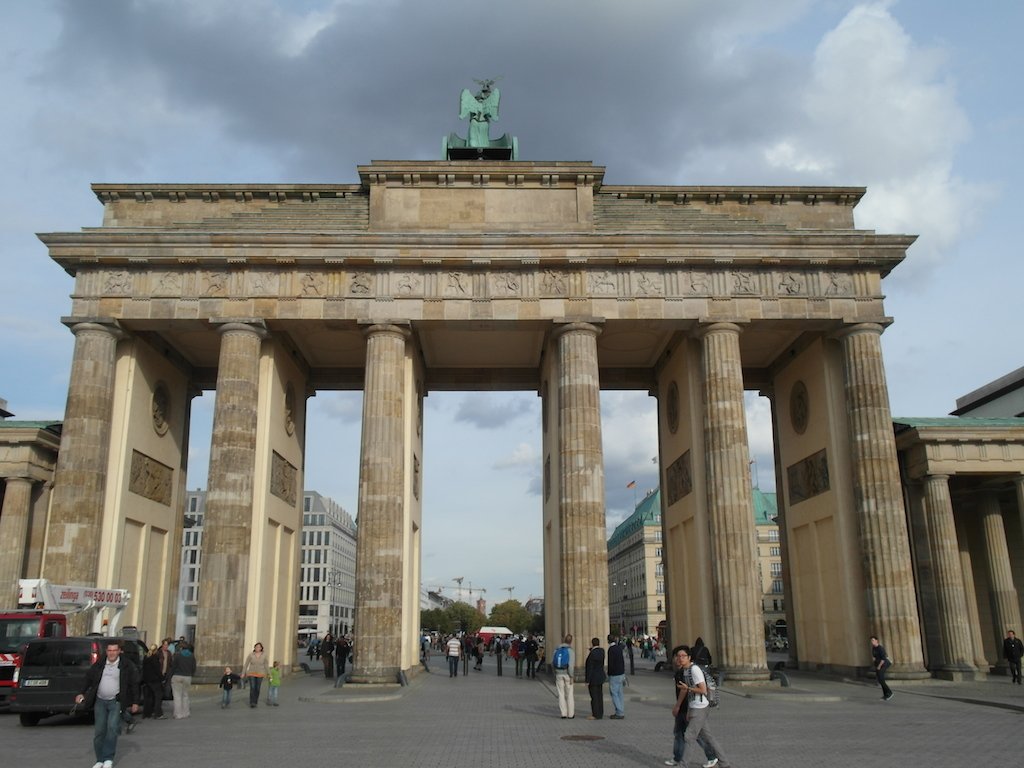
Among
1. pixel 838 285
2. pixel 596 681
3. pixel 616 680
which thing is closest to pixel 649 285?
pixel 838 285

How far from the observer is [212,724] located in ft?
57.0

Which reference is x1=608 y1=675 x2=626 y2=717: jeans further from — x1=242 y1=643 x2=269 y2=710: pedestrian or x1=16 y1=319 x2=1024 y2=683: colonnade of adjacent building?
x1=242 y1=643 x2=269 y2=710: pedestrian

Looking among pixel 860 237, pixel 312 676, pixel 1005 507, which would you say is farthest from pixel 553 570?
pixel 1005 507

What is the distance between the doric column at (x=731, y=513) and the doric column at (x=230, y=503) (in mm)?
14726

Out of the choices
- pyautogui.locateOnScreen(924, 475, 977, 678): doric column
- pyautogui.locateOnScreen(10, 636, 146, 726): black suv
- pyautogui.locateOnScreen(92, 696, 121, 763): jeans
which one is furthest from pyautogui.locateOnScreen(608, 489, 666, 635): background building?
pyautogui.locateOnScreen(92, 696, 121, 763): jeans

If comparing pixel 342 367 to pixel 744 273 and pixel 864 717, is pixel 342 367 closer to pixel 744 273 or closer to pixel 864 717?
pixel 744 273

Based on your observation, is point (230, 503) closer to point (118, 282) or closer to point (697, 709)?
point (118, 282)

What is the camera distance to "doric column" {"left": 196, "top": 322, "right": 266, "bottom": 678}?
24.9 meters

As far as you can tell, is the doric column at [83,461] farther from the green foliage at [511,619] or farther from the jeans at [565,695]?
the green foliage at [511,619]

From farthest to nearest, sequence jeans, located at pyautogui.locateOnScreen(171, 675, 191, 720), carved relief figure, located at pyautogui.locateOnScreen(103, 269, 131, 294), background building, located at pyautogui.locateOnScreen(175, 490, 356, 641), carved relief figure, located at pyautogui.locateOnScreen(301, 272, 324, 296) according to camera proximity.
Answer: background building, located at pyautogui.locateOnScreen(175, 490, 356, 641) → carved relief figure, located at pyautogui.locateOnScreen(301, 272, 324, 296) → carved relief figure, located at pyautogui.locateOnScreen(103, 269, 131, 294) → jeans, located at pyautogui.locateOnScreen(171, 675, 191, 720)

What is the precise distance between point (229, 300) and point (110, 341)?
4.12m

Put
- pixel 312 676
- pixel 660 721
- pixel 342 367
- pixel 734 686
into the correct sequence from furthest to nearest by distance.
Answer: pixel 342 367 → pixel 312 676 → pixel 734 686 → pixel 660 721

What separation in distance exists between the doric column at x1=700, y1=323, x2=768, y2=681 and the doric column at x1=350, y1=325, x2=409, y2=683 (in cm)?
1000

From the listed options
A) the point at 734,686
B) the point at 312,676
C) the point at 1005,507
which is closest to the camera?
the point at 734,686
